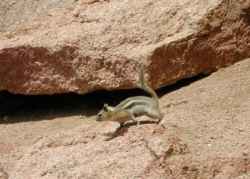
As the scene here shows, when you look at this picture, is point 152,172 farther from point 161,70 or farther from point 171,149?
point 161,70

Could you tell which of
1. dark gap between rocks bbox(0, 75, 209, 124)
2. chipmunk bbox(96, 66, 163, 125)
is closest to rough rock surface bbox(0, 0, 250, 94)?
dark gap between rocks bbox(0, 75, 209, 124)

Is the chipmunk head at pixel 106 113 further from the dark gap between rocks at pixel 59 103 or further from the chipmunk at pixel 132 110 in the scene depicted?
the dark gap between rocks at pixel 59 103

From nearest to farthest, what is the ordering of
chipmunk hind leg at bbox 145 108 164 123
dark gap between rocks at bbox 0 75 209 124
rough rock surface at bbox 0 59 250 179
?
rough rock surface at bbox 0 59 250 179
chipmunk hind leg at bbox 145 108 164 123
dark gap between rocks at bbox 0 75 209 124

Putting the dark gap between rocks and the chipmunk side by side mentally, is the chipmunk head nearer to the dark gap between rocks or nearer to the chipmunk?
the chipmunk

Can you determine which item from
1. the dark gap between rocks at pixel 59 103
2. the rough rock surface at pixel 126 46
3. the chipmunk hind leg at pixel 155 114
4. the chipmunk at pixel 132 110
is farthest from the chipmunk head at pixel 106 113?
the dark gap between rocks at pixel 59 103

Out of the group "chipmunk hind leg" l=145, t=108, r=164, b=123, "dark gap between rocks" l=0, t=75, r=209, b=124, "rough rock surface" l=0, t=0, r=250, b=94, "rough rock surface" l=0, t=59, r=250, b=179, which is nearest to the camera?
"rough rock surface" l=0, t=59, r=250, b=179

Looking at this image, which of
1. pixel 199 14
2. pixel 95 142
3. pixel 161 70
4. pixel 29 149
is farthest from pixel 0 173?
pixel 199 14
